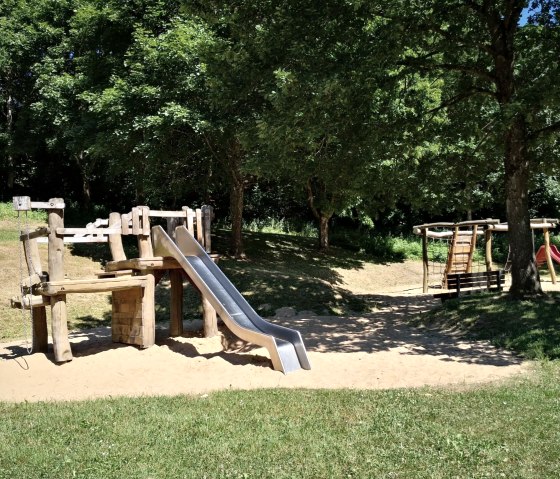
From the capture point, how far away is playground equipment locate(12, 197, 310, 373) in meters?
9.08

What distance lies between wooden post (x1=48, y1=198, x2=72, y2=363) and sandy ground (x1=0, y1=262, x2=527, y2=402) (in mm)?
229

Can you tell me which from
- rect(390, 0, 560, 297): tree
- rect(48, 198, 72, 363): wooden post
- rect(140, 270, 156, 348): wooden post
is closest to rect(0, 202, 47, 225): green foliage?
rect(48, 198, 72, 363): wooden post

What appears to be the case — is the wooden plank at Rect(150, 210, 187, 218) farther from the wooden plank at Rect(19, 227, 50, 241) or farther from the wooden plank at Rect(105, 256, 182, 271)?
the wooden plank at Rect(19, 227, 50, 241)

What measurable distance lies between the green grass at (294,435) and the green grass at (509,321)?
102 inches

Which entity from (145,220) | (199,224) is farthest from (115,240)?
(199,224)

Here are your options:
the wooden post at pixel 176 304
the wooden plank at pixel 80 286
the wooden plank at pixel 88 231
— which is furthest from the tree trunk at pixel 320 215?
the wooden plank at pixel 80 286

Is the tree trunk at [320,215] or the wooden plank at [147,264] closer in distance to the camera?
the wooden plank at [147,264]

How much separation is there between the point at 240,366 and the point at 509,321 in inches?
209

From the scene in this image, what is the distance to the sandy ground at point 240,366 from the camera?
7812 mm

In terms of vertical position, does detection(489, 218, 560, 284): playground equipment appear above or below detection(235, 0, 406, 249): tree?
below

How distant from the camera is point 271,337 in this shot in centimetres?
862

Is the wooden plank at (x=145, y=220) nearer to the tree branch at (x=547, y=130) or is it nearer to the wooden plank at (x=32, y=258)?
the wooden plank at (x=32, y=258)

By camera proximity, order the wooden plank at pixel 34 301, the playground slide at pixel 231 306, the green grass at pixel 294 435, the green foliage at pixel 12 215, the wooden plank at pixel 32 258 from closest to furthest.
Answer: the green grass at pixel 294 435, the playground slide at pixel 231 306, the wooden plank at pixel 34 301, the wooden plank at pixel 32 258, the green foliage at pixel 12 215

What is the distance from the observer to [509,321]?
1097cm
